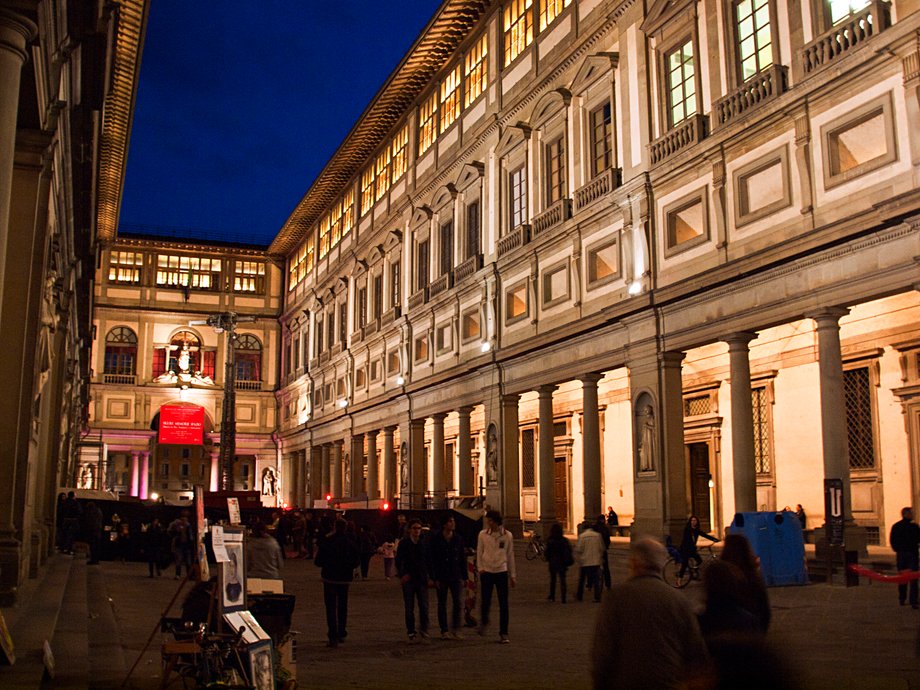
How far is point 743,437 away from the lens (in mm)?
20094

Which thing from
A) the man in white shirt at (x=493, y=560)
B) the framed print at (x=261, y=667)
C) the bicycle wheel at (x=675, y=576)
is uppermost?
the man in white shirt at (x=493, y=560)

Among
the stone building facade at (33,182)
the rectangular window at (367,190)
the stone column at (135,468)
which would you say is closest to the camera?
the stone building facade at (33,182)

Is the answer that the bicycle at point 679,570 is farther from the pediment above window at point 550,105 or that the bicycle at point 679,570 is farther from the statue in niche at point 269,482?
the statue in niche at point 269,482

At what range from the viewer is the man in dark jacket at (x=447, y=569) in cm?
1265

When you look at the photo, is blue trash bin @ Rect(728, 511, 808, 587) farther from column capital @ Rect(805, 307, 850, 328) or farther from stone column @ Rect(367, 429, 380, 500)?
stone column @ Rect(367, 429, 380, 500)

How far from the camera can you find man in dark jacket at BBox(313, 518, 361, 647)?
464 inches

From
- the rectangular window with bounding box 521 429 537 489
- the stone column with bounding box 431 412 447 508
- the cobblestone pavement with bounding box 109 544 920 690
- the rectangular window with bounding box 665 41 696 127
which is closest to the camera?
the cobblestone pavement with bounding box 109 544 920 690

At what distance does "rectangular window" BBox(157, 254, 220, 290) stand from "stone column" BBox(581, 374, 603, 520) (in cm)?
4387

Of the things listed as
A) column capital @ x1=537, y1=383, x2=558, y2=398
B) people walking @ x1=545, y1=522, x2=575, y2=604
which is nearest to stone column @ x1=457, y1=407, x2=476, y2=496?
column capital @ x1=537, y1=383, x2=558, y2=398

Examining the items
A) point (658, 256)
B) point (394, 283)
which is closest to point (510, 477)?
point (658, 256)

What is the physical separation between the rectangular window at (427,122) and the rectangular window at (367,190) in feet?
22.6

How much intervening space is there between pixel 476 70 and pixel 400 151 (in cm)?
890

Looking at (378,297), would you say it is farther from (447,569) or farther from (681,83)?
(447,569)

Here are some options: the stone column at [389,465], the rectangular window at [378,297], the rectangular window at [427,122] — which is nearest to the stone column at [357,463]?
the stone column at [389,465]
